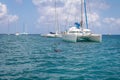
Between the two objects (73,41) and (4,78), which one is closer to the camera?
(4,78)

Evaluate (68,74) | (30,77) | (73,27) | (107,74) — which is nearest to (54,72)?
(68,74)

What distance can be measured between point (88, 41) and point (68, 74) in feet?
140

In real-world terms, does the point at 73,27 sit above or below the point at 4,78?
above

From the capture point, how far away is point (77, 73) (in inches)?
721

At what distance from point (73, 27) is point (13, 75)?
156ft

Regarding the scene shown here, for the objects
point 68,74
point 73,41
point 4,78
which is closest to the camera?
point 4,78

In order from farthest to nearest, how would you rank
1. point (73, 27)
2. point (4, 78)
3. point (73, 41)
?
1. point (73, 27)
2. point (73, 41)
3. point (4, 78)

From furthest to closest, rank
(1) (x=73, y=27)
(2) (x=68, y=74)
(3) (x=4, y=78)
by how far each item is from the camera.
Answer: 1. (1) (x=73, y=27)
2. (2) (x=68, y=74)
3. (3) (x=4, y=78)

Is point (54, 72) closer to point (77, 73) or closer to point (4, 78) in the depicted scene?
point (77, 73)

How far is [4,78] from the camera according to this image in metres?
16.2

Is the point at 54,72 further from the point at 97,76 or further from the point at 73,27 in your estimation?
the point at 73,27

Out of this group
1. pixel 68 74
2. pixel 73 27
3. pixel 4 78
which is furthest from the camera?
pixel 73 27

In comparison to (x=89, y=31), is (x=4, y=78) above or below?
below

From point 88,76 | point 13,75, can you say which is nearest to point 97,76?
point 88,76
